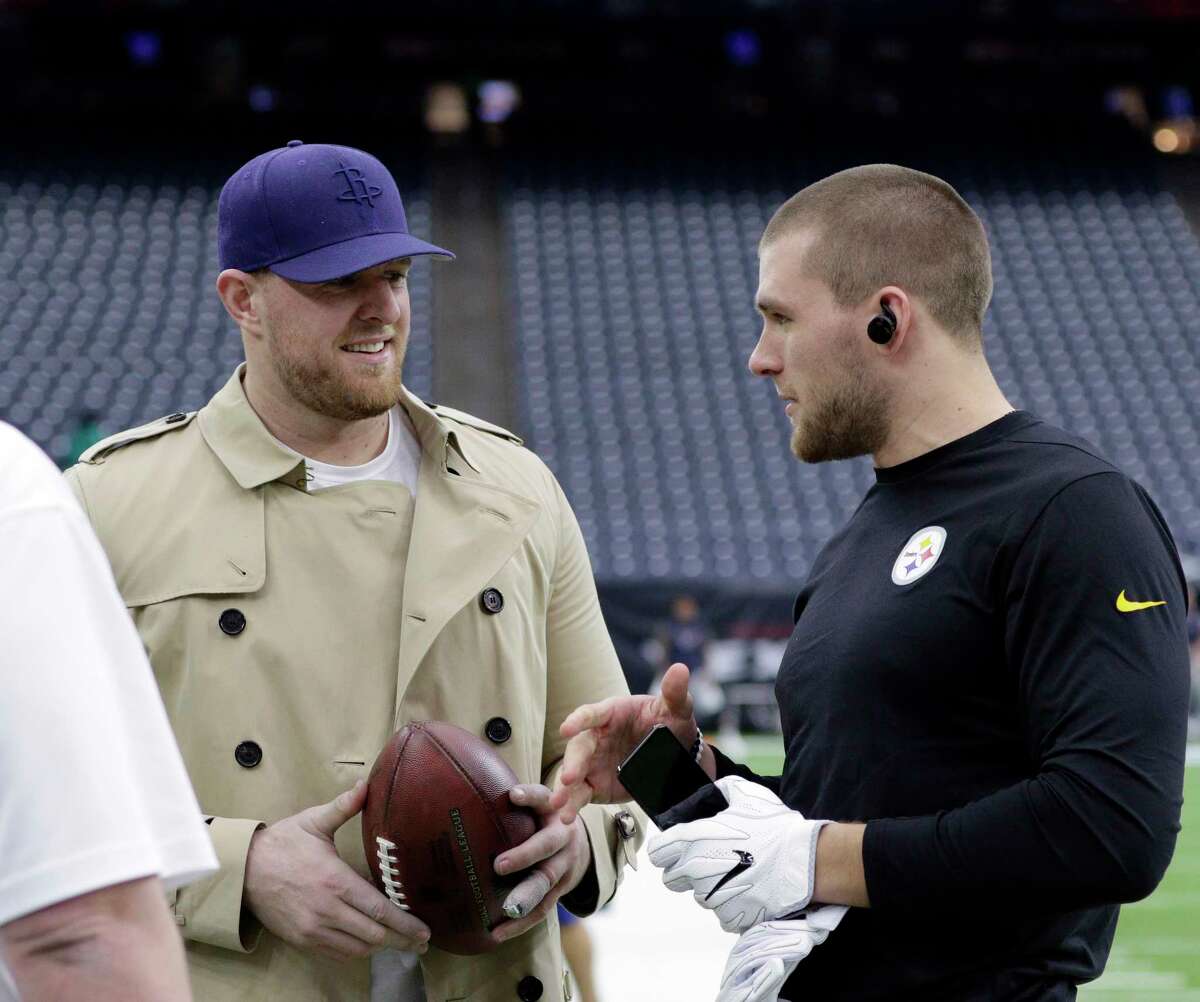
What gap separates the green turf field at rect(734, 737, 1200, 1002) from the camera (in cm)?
525

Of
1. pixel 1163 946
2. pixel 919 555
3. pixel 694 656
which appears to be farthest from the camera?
pixel 694 656

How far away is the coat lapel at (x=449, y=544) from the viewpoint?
2240 mm

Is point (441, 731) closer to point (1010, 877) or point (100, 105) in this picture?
point (1010, 877)

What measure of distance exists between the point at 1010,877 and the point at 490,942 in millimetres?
783

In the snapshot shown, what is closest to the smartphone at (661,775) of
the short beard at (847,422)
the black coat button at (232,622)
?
the short beard at (847,422)

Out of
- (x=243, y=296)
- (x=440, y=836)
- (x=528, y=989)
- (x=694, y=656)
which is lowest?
(x=694, y=656)

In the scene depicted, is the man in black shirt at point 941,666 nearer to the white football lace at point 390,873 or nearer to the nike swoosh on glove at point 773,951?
the nike swoosh on glove at point 773,951

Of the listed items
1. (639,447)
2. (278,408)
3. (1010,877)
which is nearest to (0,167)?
(639,447)

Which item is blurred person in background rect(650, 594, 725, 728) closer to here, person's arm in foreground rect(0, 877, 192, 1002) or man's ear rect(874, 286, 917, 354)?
man's ear rect(874, 286, 917, 354)

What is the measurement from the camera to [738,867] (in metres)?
1.88

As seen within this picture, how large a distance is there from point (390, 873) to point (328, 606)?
16.9 inches

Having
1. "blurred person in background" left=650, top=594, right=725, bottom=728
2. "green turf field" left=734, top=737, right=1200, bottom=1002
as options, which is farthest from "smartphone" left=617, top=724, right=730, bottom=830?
"blurred person in background" left=650, top=594, right=725, bottom=728

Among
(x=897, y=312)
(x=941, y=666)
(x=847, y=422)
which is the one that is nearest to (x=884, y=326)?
(x=897, y=312)

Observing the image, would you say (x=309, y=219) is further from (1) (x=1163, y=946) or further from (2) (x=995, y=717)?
(1) (x=1163, y=946)
